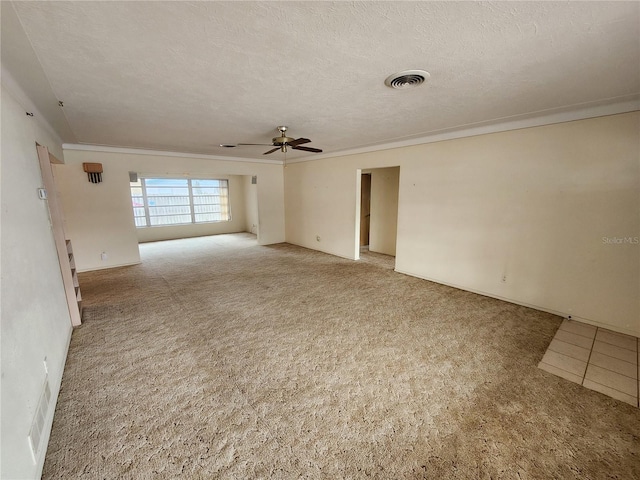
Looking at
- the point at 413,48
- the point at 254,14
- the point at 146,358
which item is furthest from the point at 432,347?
the point at 254,14

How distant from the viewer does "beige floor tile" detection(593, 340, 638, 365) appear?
88.4 inches

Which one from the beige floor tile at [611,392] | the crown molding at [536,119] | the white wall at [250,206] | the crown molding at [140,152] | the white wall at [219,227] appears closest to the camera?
the beige floor tile at [611,392]

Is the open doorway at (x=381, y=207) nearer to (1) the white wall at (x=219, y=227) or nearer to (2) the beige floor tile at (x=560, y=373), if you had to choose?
(2) the beige floor tile at (x=560, y=373)

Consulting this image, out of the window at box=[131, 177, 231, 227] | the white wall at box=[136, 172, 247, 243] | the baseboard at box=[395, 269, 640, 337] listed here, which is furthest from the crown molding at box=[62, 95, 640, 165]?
the white wall at box=[136, 172, 247, 243]

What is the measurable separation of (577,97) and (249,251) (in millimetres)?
5800

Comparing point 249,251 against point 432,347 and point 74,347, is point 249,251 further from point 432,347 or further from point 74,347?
point 432,347

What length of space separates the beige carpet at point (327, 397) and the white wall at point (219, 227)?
16.6 ft

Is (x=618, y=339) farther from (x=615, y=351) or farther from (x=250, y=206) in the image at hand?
(x=250, y=206)

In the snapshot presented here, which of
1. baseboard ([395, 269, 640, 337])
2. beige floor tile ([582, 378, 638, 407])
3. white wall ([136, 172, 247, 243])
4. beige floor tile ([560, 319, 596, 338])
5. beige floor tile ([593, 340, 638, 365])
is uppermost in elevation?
white wall ([136, 172, 247, 243])

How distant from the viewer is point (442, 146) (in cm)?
375

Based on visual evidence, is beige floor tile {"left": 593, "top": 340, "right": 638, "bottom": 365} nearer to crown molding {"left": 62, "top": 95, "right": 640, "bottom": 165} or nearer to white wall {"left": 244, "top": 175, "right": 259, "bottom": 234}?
crown molding {"left": 62, "top": 95, "right": 640, "bottom": 165}

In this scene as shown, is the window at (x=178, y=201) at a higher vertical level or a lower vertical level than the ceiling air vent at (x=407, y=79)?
lower

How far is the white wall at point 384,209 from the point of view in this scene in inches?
222

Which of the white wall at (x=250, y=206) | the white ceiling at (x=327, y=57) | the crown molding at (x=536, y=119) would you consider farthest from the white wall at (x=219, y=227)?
the crown molding at (x=536, y=119)
